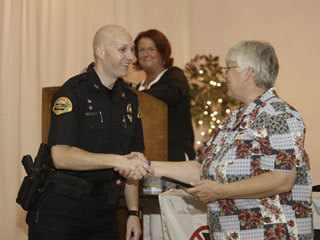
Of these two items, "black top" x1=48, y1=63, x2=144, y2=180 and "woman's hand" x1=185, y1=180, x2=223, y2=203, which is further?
"black top" x1=48, y1=63, x2=144, y2=180

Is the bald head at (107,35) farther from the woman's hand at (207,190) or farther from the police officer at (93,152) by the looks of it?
the woman's hand at (207,190)

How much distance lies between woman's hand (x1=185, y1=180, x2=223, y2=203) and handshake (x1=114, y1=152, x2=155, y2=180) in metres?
0.34

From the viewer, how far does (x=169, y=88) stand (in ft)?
13.2

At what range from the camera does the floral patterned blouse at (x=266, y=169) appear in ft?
7.55

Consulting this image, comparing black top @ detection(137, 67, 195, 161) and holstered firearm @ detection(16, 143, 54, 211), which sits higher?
black top @ detection(137, 67, 195, 161)

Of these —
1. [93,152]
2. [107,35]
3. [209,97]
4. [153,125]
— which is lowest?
[93,152]

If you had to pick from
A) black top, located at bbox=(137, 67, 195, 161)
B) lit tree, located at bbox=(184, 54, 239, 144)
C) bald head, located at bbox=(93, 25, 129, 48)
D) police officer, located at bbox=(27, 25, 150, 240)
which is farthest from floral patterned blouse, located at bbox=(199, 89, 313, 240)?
lit tree, located at bbox=(184, 54, 239, 144)

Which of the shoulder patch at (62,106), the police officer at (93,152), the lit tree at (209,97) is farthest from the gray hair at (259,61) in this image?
the lit tree at (209,97)

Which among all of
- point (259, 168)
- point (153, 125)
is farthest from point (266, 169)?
point (153, 125)

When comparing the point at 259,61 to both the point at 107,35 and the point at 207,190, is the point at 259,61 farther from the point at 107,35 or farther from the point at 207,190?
the point at 107,35

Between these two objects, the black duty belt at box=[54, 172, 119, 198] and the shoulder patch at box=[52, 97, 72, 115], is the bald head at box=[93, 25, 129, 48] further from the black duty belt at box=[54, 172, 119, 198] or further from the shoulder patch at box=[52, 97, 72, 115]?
the black duty belt at box=[54, 172, 119, 198]

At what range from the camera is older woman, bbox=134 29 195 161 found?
4.04 m

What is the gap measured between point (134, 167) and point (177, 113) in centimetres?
148

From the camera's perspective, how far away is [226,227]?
2.39 meters
